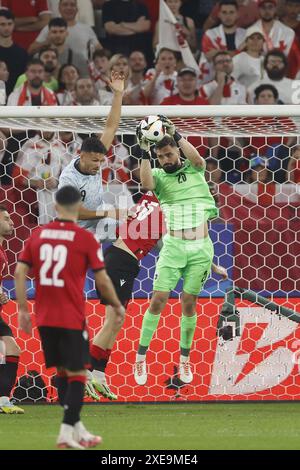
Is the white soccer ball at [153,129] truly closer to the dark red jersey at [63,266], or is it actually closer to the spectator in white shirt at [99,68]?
the dark red jersey at [63,266]

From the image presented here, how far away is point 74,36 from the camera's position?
46.9 ft

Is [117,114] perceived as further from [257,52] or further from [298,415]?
[257,52]

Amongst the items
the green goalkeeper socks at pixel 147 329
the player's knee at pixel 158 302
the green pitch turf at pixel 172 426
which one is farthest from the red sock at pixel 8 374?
the player's knee at pixel 158 302

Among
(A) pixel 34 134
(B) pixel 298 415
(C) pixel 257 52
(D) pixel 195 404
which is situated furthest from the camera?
(C) pixel 257 52

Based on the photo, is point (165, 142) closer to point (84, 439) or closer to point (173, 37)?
point (84, 439)

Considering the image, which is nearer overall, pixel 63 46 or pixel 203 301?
pixel 203 301

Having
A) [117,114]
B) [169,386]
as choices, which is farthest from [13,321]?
[117,114]

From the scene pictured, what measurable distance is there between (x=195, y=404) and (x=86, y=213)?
6.44 feet

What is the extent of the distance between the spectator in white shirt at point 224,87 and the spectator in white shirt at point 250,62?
0.26 metres

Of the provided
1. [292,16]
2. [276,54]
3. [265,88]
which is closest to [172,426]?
[265,88]

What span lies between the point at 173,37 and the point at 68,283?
7.76 metres

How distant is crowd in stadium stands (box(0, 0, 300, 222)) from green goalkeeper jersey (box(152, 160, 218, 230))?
78.7 inches

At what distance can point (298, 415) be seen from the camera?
30.1 feet

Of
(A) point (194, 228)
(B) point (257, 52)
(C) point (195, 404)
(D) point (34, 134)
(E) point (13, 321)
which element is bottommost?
(C) point (195, 404)
